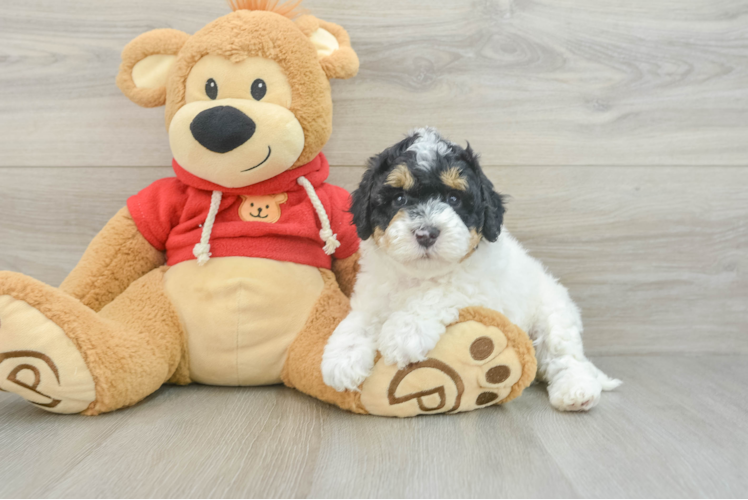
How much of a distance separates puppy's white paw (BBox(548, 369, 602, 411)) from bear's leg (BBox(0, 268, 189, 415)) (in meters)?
1.02

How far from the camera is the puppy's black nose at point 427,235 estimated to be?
116 centimetres

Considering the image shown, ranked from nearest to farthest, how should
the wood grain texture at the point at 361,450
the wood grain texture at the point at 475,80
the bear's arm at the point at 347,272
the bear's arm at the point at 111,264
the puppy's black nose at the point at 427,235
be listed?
the wood grain texture at the point at 361,450, the puppy's black nose at the point at 427,235, the bear's arm at the point at 111,264, the bear's arm at the point at 347,272, the wood grain texture at the point at 475,80

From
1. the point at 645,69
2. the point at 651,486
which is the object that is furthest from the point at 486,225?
the point at 645,69

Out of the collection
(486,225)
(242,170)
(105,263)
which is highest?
(242,170)

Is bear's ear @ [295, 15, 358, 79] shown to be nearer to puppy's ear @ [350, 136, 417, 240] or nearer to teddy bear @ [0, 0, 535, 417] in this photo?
teddy bear @ [0, 0, 535, 417]

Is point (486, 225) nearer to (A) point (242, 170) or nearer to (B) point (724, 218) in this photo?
(A) point (242, 170)

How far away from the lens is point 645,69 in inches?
72.4

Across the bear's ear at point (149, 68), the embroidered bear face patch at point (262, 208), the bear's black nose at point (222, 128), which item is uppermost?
the bear's ear at point (149, 68)

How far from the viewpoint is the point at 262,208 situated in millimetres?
1537

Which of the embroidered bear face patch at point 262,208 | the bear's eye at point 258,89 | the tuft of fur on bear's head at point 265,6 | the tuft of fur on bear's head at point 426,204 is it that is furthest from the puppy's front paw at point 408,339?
the tuft of fur on bear's head at point 265,6

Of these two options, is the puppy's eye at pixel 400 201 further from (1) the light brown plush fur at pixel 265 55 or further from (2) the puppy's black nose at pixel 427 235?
(1) the light brown plush fur at pixel 265 55

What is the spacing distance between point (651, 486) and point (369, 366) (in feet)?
2.02

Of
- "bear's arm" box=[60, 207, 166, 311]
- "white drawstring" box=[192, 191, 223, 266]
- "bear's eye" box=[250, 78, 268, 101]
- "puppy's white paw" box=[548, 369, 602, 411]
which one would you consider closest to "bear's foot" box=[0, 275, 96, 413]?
"bear's arm" box=[60, 207, 166, 311]

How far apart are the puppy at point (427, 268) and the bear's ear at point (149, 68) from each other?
0.67 metres
